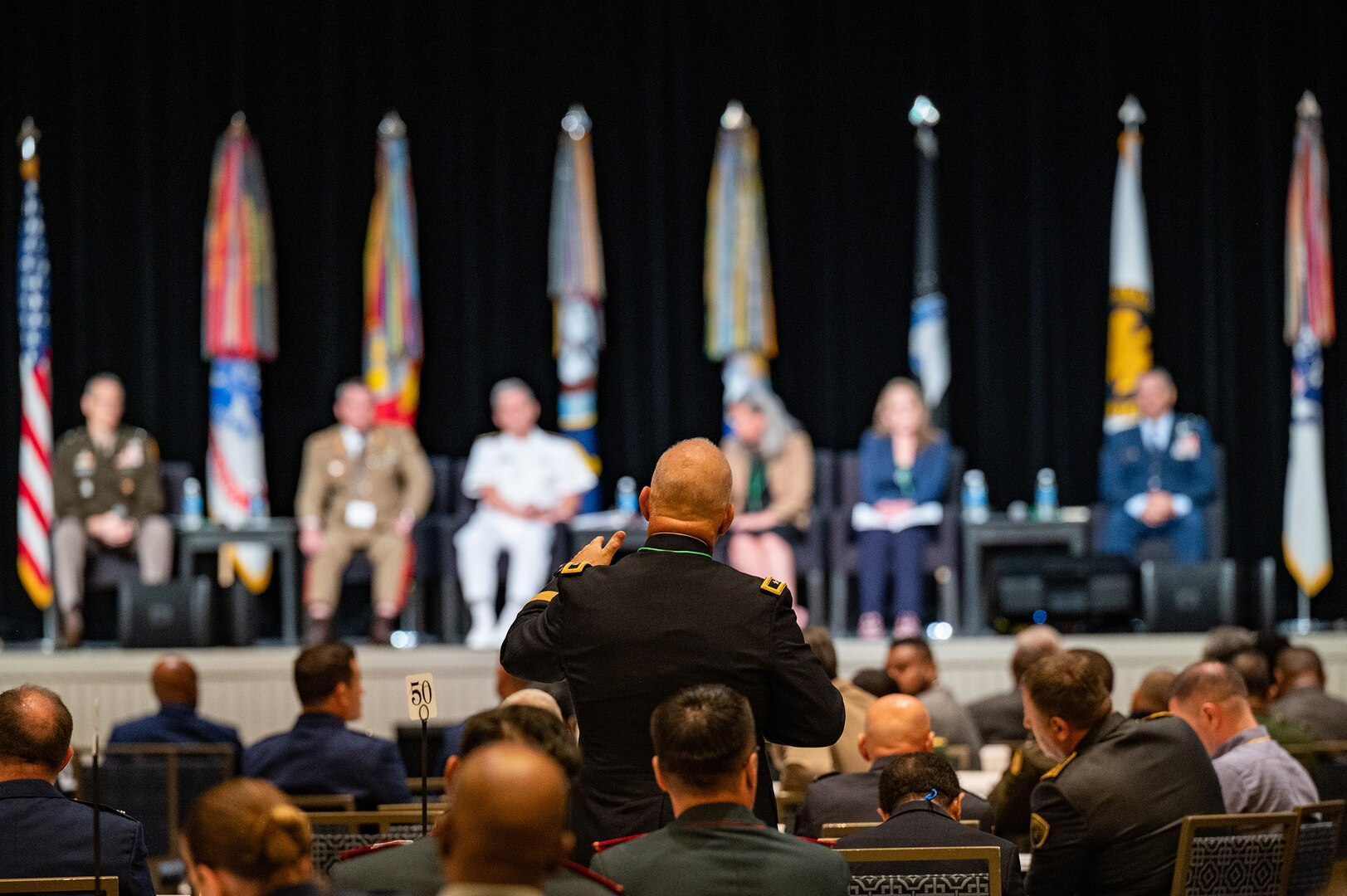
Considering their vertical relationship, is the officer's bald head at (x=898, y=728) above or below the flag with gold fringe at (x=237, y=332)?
below

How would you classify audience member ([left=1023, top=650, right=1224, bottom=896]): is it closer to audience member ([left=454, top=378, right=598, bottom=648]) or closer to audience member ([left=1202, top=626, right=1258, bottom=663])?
audience member ([left=1202, top=626, right=1258, bottom=663])

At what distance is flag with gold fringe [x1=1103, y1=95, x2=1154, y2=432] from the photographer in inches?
362

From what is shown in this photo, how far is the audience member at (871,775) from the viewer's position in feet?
11.3

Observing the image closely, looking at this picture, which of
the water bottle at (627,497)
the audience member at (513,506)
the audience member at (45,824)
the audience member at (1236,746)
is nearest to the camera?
the audience member at (45,824)

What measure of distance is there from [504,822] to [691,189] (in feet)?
28.9

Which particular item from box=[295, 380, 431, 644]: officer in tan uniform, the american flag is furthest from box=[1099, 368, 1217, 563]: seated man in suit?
the american flag

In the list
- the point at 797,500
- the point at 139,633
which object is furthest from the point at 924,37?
the point at 139,633

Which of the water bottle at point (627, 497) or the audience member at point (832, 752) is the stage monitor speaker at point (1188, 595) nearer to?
the water bottle at point (627, 497)

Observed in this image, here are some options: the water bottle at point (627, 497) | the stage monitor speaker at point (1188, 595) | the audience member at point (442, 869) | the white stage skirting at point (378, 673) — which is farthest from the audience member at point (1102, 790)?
the water bottle at point (627, 497)

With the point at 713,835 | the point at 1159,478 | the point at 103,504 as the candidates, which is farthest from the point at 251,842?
the point at 1159,478

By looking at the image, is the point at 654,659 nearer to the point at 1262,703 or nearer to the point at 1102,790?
the point at 1102,790

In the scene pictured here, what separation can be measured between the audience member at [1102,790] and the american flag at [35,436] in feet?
23.1

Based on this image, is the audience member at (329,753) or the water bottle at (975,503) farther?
the water bottle at (975,503)

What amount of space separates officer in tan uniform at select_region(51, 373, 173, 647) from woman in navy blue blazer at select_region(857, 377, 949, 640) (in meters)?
3.44
